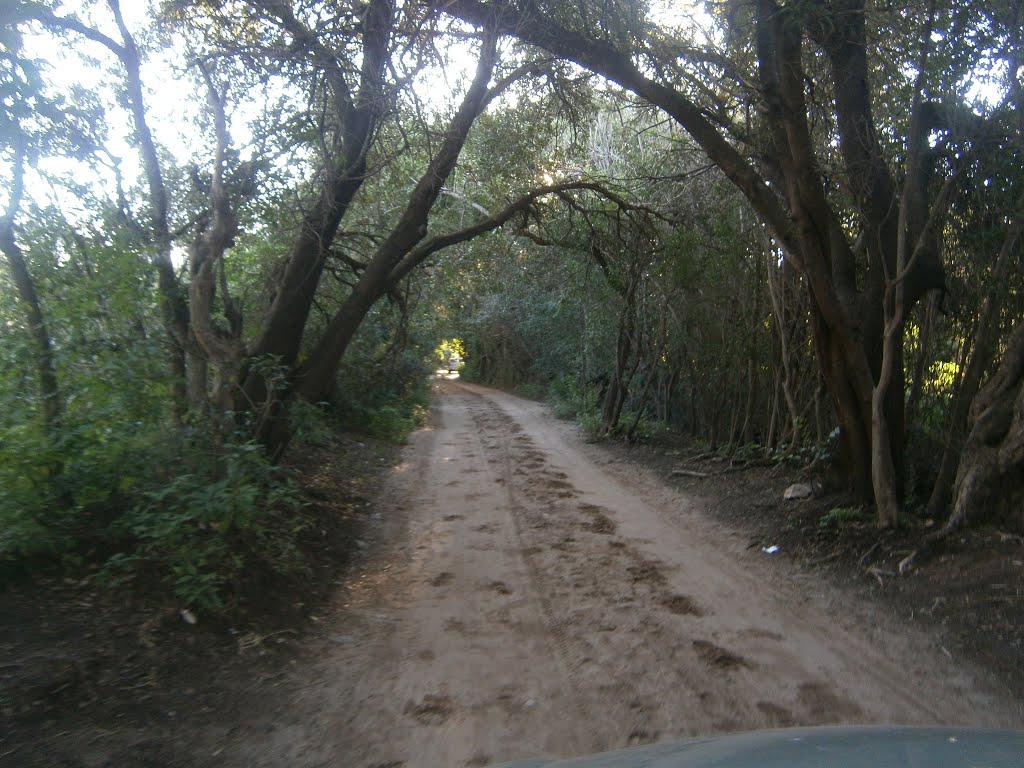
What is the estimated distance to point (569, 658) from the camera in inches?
221

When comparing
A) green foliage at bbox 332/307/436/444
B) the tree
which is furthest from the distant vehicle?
green foliage at bbox 332/307/436/444

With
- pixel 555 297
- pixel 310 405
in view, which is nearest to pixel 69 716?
pixel 310 405

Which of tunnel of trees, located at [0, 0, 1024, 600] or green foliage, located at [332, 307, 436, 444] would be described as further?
green foliage, located at [332, 307, 436, 444]

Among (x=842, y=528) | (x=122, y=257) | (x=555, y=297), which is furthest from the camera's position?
(x=555, y=297)

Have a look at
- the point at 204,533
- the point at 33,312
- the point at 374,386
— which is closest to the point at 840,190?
the point at 204,533

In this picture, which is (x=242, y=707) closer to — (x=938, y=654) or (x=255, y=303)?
(x=938, y=654)

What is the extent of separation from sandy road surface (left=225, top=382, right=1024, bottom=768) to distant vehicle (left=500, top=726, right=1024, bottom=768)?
1.28 metres

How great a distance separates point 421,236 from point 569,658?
651 centimetres

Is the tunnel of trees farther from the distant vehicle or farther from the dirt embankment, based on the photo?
the distant vehicle

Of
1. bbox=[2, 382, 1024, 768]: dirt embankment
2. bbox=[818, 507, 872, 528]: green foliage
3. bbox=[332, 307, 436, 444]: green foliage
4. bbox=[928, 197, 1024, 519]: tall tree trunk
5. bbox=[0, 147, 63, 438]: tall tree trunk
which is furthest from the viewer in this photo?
bbox=[332, 307, 436, 444]: green foliage

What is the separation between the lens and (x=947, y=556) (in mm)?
7387

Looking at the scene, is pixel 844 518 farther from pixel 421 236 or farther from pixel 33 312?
pixel 33 312

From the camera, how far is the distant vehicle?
2.64 meters

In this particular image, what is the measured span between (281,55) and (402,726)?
24.2 feet
